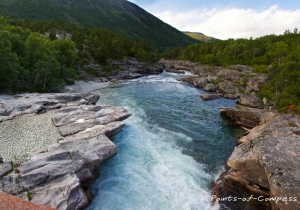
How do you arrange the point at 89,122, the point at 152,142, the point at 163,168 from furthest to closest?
the point at 152,142 < the point at 89,122 < the point at 163,168

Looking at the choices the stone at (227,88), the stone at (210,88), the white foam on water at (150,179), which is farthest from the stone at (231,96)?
the white foam on water at (150,179)

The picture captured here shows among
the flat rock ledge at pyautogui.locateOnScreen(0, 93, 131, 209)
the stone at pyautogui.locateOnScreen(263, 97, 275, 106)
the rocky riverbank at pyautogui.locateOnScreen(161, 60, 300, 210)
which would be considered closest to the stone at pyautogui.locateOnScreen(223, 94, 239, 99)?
the stone at pyautogui.locateOnScreen(263, 97, 275, 106)

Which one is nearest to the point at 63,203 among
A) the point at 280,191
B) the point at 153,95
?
the point at 280,191

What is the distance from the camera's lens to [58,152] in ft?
46.3

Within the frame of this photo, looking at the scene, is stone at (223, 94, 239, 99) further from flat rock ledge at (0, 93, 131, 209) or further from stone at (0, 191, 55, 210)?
stone at (0, 191, 55, 210)

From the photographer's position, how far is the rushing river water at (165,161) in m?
14.4

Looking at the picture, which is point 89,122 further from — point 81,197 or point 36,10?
point 36,10

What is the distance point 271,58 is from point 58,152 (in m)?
91.1

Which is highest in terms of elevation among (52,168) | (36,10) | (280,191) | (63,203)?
(36,10)

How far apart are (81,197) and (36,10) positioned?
207m

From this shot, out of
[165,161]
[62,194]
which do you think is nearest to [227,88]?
[165,161]

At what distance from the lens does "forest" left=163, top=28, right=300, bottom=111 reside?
34156mm

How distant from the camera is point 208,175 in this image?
17172mm

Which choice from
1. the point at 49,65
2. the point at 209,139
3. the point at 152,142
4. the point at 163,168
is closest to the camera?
the point at 163,168
